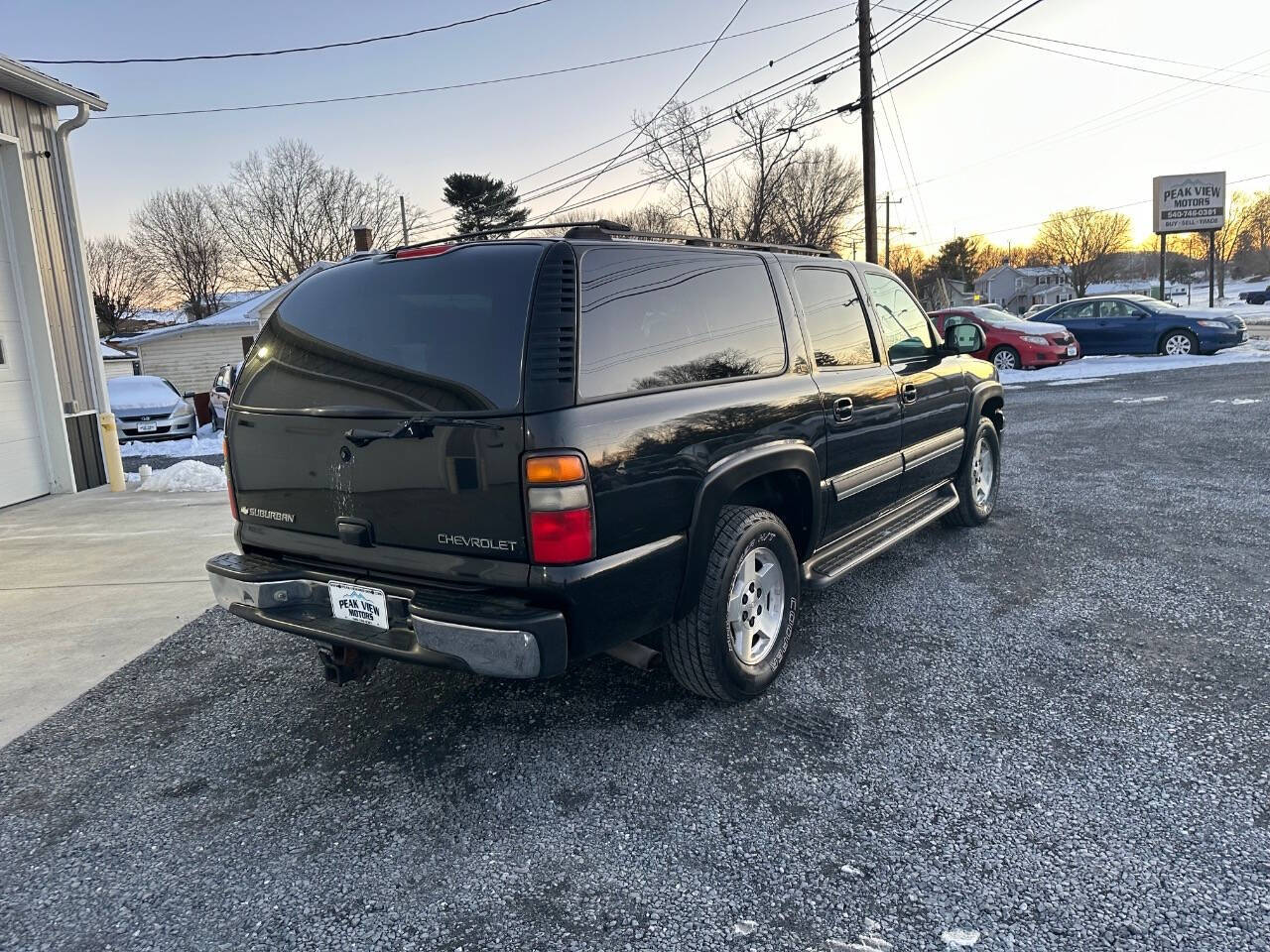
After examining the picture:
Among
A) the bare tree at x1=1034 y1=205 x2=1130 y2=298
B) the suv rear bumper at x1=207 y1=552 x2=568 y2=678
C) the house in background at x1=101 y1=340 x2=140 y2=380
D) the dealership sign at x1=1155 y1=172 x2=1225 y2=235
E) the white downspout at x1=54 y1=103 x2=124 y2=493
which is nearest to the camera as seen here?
the suv rear bumper at x1=207 y1=552 x2=568 y2=678

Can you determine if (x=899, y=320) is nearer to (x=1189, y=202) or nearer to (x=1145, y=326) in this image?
(x=1145, y=326)

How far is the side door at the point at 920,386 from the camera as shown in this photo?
4.60 m

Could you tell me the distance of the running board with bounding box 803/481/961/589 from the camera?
3.79 metres

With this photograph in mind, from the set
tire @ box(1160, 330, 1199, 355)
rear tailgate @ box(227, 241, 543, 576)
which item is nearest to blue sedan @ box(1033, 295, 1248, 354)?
tire @ box(1160, 330, 1199, 355)

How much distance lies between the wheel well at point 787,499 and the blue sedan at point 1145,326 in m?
18.8

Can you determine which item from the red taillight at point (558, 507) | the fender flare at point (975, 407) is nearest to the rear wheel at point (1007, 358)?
the fender flare at point (975, 407)

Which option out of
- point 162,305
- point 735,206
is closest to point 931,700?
point 735,206

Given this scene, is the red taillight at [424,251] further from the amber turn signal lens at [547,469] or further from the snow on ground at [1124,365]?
the snow on ground at [1124,365]

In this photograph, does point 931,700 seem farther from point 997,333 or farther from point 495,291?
point 997,333

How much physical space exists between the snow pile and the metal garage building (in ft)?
2.38

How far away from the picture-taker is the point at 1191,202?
33906 mm

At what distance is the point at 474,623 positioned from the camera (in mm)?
2529

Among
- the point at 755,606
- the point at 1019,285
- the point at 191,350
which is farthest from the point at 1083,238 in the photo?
the point at 755,606

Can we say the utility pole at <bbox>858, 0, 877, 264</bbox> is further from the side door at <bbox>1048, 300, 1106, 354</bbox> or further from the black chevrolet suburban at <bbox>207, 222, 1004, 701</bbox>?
the black chevrolet suburban at <bbox>207, 222, 1004, 701</bbox>
